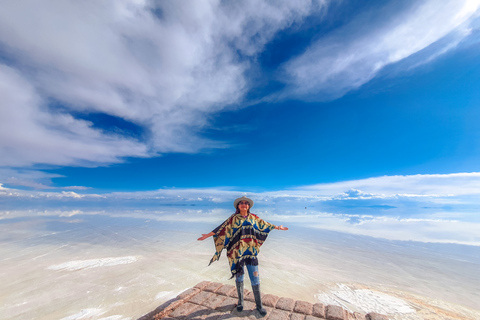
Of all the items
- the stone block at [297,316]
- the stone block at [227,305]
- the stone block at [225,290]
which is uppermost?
the stone block at [225,290]

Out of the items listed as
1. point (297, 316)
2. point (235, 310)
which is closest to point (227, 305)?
point (235, 310)

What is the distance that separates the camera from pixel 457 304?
24.5 feet

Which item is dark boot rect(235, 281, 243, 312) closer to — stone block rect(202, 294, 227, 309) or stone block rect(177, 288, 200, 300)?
stone block rect(202, 294, 227, 309)

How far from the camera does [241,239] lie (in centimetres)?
524

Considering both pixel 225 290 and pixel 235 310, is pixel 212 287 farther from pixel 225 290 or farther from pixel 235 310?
pixel 235 310

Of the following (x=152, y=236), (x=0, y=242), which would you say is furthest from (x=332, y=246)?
(x=0, y=242)

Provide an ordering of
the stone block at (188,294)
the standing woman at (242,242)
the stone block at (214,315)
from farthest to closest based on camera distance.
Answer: the stone block at (188,294)
the standing woman at (242,242)
the stone block at (214,315)

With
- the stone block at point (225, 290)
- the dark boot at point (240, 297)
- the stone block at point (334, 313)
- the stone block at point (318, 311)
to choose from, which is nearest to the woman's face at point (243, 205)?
the dark boot at point (240, 297)

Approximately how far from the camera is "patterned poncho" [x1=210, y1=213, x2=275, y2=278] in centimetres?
521

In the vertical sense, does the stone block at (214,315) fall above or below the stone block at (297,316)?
below

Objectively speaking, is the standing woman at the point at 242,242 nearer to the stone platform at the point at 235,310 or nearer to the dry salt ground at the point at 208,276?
the stone platform at the point at 235,310

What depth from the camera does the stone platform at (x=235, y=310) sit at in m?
4.91

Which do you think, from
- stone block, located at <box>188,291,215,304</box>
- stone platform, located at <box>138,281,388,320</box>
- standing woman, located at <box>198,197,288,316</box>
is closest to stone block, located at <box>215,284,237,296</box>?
stone platform, located at <box>138,281,388,320</box>

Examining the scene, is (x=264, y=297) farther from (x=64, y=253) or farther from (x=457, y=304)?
(x=64, y=253)
